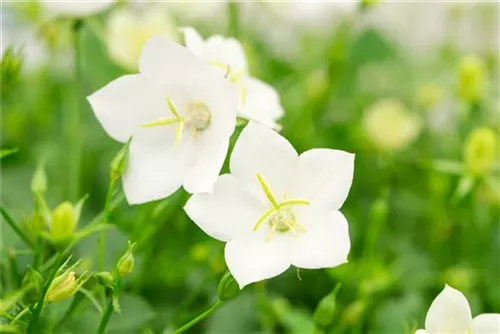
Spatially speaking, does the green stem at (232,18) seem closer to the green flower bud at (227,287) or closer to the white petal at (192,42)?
the white petal at (192,42)

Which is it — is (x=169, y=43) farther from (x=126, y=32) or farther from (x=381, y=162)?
(x=381, y=162)

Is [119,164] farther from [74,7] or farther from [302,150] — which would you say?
[302,150]

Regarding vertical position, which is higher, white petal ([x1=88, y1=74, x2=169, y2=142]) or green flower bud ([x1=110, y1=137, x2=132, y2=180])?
white petal ([x1=88, y1=74, x2=169, y2=142])

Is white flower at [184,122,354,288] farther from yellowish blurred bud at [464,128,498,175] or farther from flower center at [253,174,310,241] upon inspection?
yellowish blurred bud at [464,128,498,175]

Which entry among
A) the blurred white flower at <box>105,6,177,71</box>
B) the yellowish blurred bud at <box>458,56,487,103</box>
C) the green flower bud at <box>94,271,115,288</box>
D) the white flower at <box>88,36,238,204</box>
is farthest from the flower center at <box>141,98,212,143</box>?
the yellowish blurred bud at <box>458,56,487,103</box>

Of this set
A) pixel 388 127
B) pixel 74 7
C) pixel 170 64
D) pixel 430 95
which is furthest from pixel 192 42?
pixel 430 95

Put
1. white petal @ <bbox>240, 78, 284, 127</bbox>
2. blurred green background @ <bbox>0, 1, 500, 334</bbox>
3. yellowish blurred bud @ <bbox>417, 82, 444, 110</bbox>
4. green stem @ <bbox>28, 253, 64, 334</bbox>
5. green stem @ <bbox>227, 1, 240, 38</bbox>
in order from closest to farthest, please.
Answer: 1. green stem @ <bbox>28, 253, 64, 334</bbox>
2. white petal @ <bbox>240, 78, 284, 127</bbox>
3. blurred green background @ <bbox>0, 1, 500, 334</bbox>
4. green stem @ <bbox>227, 1, 240, 38</bbox>
5. yellowish blurred bud @ <bbox>417, 82, 444, 110</bbox>

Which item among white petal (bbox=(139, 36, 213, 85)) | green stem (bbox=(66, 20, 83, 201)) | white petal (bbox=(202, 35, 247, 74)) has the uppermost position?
white petal (bbox=(139, 36, 213, 85))

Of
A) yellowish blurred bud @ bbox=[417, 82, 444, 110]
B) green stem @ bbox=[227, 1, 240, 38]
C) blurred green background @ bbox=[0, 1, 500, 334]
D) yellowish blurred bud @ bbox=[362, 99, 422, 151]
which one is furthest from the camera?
yellowish blurred bud @ bbox=[417, 82, 444, 110]
